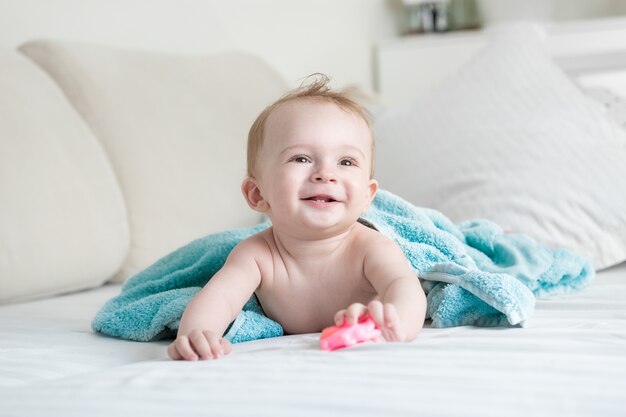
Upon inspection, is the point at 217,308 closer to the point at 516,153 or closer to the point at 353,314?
the point at 353,314

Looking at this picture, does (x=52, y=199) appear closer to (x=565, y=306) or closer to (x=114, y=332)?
(x=114, y=332)

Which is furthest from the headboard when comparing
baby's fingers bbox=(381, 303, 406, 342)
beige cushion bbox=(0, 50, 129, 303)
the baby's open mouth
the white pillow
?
baby's fingers bbox=(381, 303, 406, 342)

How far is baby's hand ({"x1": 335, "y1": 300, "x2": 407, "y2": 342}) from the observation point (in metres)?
0.92

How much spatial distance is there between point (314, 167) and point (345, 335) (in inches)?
9.4

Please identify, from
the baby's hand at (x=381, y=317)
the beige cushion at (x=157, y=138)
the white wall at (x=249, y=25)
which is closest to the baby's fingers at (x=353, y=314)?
the baby's hand at (x=381, y=317)

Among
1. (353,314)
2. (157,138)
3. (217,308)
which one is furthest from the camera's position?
(157,138)

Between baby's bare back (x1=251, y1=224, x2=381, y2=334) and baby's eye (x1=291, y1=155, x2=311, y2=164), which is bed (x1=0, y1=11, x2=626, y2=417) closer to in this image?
baby's bare back (x1=251, y1=224, x2=381, y2=334)

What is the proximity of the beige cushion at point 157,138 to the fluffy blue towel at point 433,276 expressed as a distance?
424mm

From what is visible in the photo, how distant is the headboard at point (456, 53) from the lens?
9.42 ft

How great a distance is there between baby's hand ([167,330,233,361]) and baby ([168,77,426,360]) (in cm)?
2

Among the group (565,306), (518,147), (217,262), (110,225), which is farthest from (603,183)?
(110,225)

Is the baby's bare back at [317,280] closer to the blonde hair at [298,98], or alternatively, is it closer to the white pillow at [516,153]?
the blonde hair at [298,98]

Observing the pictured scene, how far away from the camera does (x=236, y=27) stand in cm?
272

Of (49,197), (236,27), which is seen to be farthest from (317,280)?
(236,27)
